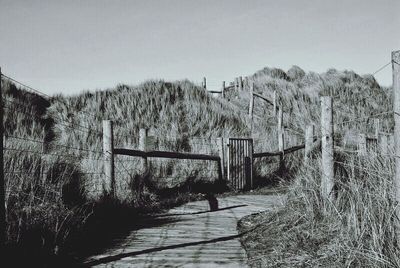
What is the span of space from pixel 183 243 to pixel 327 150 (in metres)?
2.15

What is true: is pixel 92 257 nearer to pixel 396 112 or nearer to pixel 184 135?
pixel 396 112

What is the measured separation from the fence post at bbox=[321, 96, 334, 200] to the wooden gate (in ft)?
14.5

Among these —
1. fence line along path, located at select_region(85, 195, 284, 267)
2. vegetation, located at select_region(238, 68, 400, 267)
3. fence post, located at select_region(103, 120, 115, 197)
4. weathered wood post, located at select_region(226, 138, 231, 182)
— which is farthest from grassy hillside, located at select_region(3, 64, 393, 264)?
vegetation, located at select_region(238, 68, 400, 267)

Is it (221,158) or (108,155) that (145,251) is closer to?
(108,155)

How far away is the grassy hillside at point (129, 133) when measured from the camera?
4518 mm

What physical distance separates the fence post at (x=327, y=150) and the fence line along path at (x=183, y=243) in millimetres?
770

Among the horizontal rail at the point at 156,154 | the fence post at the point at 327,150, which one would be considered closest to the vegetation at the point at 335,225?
the fence post at the point at 327,150

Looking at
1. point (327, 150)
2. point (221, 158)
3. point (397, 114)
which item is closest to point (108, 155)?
point (327, 150)

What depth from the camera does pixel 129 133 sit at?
618 inches

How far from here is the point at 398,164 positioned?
3047 millimetres

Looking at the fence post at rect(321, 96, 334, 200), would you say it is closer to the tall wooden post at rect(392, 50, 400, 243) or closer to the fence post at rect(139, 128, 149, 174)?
the tall wooden post at rect(392, 50, 400, 243)

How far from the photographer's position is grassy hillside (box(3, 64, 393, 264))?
4518 millimetres

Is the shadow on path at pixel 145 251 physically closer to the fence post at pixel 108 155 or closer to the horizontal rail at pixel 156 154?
the fence post at pixel 108 155

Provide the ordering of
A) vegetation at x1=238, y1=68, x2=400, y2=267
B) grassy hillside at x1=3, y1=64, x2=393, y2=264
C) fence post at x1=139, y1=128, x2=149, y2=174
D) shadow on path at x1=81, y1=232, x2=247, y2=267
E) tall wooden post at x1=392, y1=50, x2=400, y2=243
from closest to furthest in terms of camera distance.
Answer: tall wooden post at x1=392, y1=50, x2=400, y2=243, vegetation at x1=238, y1=68, x2=400, y2=267, shadow on path at x1=81, y1=232, x2=247, y2=267, grassy hillside at x1=3, y1=64, x2=393, y2=264, fence post at x1=139, y1=128, x2=149, y2=174
